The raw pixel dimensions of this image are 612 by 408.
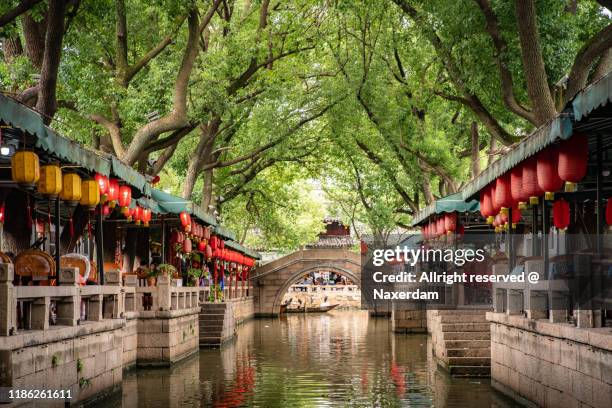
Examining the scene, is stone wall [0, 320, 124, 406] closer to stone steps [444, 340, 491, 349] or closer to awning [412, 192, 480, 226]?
stone steps [444, 340, 491, 349]

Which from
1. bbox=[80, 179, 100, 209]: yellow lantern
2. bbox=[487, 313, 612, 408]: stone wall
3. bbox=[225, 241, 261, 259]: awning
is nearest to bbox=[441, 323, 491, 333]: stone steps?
bbox=[487, 313, 612, 408]: stone wall

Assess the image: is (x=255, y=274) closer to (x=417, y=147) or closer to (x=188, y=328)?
(x=417, y=147)

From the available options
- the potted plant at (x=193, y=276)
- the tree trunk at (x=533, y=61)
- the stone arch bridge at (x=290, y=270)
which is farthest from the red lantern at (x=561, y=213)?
the stone arch bridge at (x=290, y=270)

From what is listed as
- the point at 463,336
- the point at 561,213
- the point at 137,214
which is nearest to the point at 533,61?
the point at 561,213

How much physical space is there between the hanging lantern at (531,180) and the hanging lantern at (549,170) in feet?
1.87

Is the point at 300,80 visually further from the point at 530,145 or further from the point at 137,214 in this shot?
the point at 530,145

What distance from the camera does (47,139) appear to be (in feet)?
34.8

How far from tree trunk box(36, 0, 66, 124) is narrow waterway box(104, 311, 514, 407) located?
4615 mm

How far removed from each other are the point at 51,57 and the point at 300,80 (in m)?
18.7

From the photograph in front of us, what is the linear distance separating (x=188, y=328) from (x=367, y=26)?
33.8 feet

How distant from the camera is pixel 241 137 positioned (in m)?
33.0

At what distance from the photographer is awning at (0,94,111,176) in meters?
9.25

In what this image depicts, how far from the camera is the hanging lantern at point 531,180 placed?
38.5ft

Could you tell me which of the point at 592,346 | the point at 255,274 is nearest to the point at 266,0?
the point at 592,346
